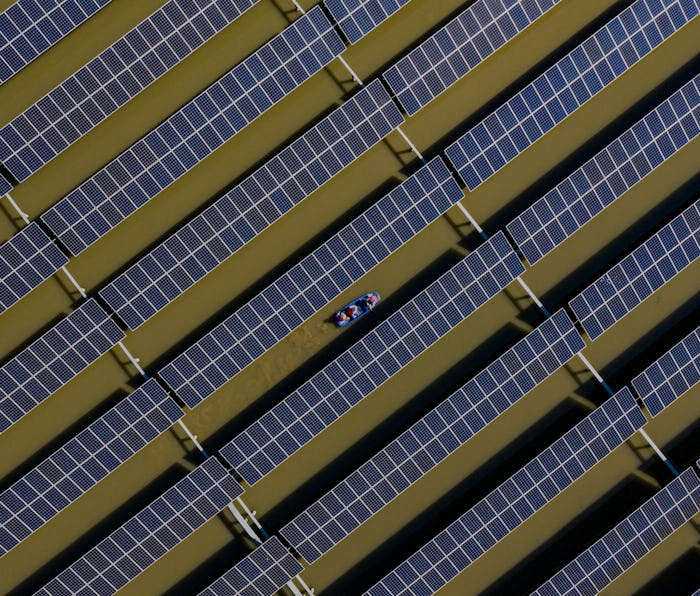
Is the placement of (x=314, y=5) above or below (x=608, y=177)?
above

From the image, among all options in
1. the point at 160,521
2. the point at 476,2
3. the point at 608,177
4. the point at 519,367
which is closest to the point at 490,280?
the point at 519,367

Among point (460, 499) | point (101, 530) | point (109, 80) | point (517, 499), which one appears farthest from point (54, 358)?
point (517, 499)

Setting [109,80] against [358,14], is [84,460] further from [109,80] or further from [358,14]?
[358,14]

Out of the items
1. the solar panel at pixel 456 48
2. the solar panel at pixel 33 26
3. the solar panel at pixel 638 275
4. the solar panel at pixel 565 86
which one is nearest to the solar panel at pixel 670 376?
the solar panel at pixel 638 275

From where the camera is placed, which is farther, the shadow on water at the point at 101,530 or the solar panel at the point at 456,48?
the solar panel at the point at 456,48

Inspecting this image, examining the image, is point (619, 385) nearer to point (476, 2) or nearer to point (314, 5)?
point (476, 2)

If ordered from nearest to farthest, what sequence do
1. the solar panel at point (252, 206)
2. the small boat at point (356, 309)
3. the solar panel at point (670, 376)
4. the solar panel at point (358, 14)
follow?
the solar panel at point (252, 206) → the solar panel at point (358, 14) → the small boat at point (356, 309) → the solar panel at point (670, 376)

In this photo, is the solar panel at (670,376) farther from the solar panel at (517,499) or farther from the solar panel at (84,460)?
the solar panel at (84,460)
